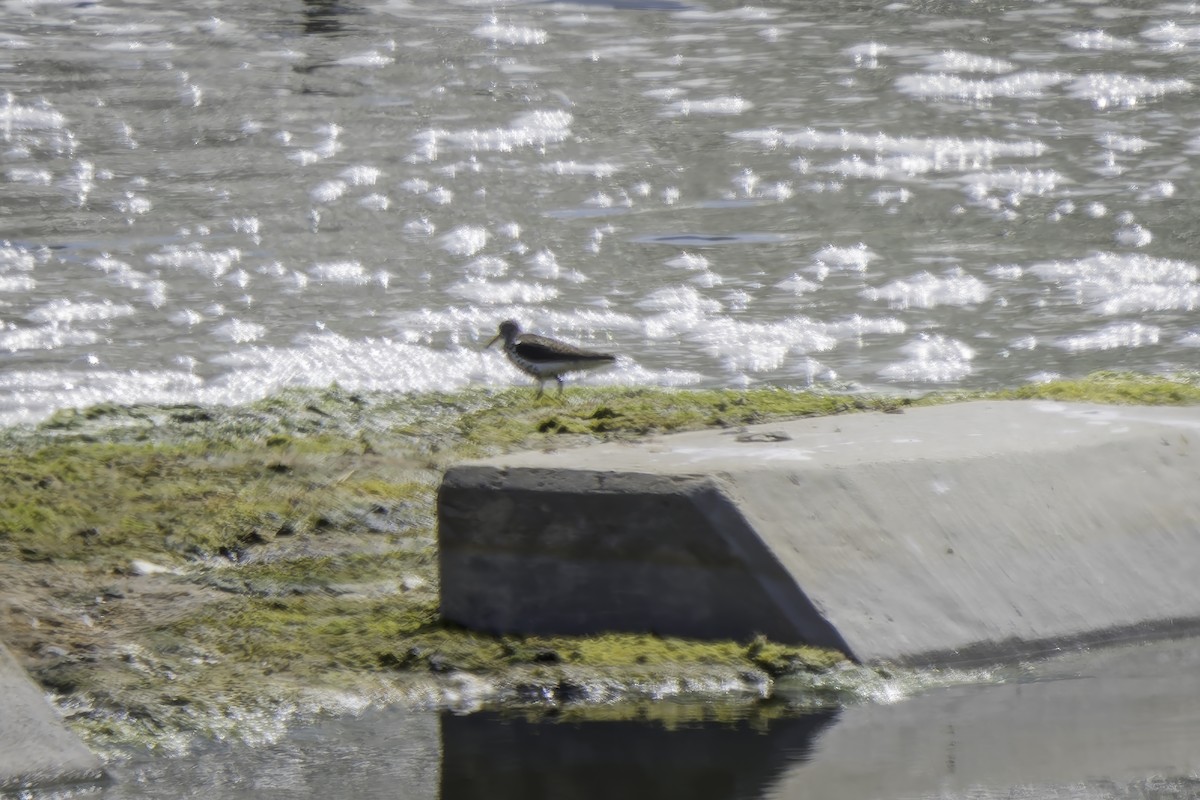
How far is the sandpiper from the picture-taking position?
936 cm

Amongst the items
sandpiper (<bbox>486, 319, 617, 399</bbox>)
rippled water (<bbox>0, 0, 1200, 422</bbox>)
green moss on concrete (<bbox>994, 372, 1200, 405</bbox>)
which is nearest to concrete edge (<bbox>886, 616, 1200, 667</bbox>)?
green moss on concrete (<bbox>994, 372, 1200, 405</bbox>)

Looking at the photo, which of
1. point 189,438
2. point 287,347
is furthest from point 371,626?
point 287,347

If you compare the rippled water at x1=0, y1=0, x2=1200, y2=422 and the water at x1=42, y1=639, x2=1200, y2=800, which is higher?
the water at x1=42, y1=639, x2=1200, y2=800

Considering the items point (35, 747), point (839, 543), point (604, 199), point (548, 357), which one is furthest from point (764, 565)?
point (604, 199)

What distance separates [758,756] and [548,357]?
4.66m

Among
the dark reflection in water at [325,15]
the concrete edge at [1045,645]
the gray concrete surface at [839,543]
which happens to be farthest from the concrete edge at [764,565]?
the dark reflection in water at [325,15]

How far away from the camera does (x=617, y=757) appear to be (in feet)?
16.4

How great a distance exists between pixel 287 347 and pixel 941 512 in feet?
21.1

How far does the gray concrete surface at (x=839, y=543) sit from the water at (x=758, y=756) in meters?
0.35

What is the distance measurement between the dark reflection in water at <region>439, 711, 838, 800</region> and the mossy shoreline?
0.18 meters

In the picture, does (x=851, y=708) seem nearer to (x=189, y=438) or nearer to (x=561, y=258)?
(x=189, y=438)

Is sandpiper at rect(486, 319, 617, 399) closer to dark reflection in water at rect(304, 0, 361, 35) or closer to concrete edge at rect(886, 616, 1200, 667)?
concrete edge at rect(886, 616, 1200, 667)

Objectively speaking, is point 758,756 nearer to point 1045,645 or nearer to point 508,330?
point 1045,645

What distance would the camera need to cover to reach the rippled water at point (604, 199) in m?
11.5
